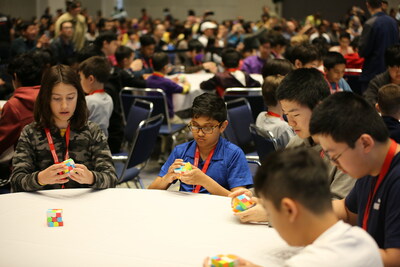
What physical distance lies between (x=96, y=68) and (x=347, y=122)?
320 centimetres

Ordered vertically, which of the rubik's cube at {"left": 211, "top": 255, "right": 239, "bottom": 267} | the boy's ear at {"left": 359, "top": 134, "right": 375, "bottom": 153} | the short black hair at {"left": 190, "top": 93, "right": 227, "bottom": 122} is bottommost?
the short black hair at {"left": 190, "top": 93, "right": 227, "bottom": 122}

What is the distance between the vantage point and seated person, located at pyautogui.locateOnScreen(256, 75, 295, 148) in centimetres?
395

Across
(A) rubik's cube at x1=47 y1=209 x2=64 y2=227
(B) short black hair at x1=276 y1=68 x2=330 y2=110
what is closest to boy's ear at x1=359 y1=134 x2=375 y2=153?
(B) short black hair at x1=276 y1=68 x2=330 y2=110

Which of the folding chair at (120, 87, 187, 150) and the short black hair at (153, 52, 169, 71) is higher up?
the short black hair at (153, 52, 169, 71)

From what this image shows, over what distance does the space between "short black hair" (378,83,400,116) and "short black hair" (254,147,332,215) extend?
2.25 m

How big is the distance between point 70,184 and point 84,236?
923mm

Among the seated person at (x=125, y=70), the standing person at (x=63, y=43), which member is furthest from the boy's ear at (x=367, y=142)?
the standing person at (x=63, y=43)

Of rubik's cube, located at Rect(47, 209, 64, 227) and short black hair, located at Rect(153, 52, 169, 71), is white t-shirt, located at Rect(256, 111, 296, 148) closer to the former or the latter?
rubik's cube, located at Rect(47, 209, 64, 227)

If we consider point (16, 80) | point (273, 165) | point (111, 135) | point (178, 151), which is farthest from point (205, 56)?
point (273, 165)

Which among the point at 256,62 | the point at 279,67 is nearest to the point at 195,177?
the point at 279,67

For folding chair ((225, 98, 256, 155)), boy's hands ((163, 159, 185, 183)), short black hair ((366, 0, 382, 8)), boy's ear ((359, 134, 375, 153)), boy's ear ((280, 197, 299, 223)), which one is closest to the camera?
boy's ear ((280, 197, 299, 223))

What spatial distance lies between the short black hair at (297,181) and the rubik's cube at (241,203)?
844 millimetres

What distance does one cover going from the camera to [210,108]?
3.05m

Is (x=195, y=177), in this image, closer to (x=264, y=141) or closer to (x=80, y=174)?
(x=80, y=174)
